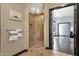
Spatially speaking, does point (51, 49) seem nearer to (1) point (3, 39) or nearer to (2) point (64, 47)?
(2) point (64, 47)

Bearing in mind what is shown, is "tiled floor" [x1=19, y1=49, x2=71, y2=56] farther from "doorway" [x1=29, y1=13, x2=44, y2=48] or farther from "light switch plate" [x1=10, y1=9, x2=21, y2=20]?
"light switch plate" [x1=10, y1=9, x2=21, y2=20]

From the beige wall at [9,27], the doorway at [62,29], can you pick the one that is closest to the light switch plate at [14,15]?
the beige wall at [9,27]

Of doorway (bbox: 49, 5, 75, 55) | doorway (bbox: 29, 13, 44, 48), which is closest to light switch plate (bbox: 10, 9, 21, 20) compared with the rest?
doorway (bbox: 29, 13, 44, 48)

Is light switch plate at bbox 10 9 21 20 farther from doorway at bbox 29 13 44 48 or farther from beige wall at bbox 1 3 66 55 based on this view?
doorway at bbox 29 13 44 48

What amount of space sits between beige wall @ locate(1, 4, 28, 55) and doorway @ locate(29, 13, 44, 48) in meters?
0.09

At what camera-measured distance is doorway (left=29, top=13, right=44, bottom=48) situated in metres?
1.48

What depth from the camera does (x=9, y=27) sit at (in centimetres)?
144

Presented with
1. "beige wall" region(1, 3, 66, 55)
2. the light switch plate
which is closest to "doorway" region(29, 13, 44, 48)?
"beige wall" region(1, 3, 66, 55)

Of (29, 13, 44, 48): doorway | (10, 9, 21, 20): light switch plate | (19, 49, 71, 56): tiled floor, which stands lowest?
(19, 49, 71, 56): tiled floor

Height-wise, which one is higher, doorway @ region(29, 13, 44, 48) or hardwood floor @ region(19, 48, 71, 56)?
doorway @ region(29, 13, 44, 48)

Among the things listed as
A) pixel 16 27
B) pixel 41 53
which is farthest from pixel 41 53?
pixel 16 27

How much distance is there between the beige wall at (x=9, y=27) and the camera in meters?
1.42

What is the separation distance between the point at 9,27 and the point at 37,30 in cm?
33

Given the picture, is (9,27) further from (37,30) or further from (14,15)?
(37,30)
